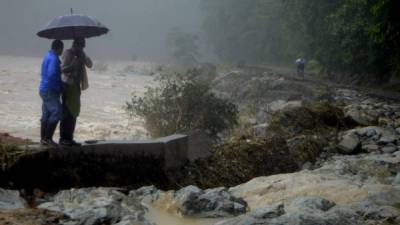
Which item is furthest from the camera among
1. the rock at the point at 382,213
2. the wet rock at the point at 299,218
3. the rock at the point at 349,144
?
the rock at the point at 349,144

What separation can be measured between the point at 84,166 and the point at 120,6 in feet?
389

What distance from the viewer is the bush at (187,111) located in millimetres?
11367

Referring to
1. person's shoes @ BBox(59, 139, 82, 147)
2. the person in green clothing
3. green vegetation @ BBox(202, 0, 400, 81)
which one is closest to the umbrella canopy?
the person in green clothing

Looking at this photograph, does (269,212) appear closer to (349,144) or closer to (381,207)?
(381,207)

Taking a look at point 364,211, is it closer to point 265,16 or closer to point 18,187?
point 18,187

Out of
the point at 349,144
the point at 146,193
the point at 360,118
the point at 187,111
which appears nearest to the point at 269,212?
the point at 146,193

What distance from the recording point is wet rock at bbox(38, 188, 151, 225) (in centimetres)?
574

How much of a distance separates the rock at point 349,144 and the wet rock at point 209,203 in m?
4.60

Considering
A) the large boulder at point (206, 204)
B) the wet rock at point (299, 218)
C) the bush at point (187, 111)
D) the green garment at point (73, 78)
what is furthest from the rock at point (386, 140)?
the green garment at point (73, 78)

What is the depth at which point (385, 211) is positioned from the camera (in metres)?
5.40

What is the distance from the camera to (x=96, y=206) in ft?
19.7

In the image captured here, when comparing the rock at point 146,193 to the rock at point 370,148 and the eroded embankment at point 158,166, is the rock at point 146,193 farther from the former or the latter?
the rock at point 370,148

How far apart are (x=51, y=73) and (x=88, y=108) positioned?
48.7ft

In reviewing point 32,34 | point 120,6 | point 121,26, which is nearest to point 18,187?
point 32,34
